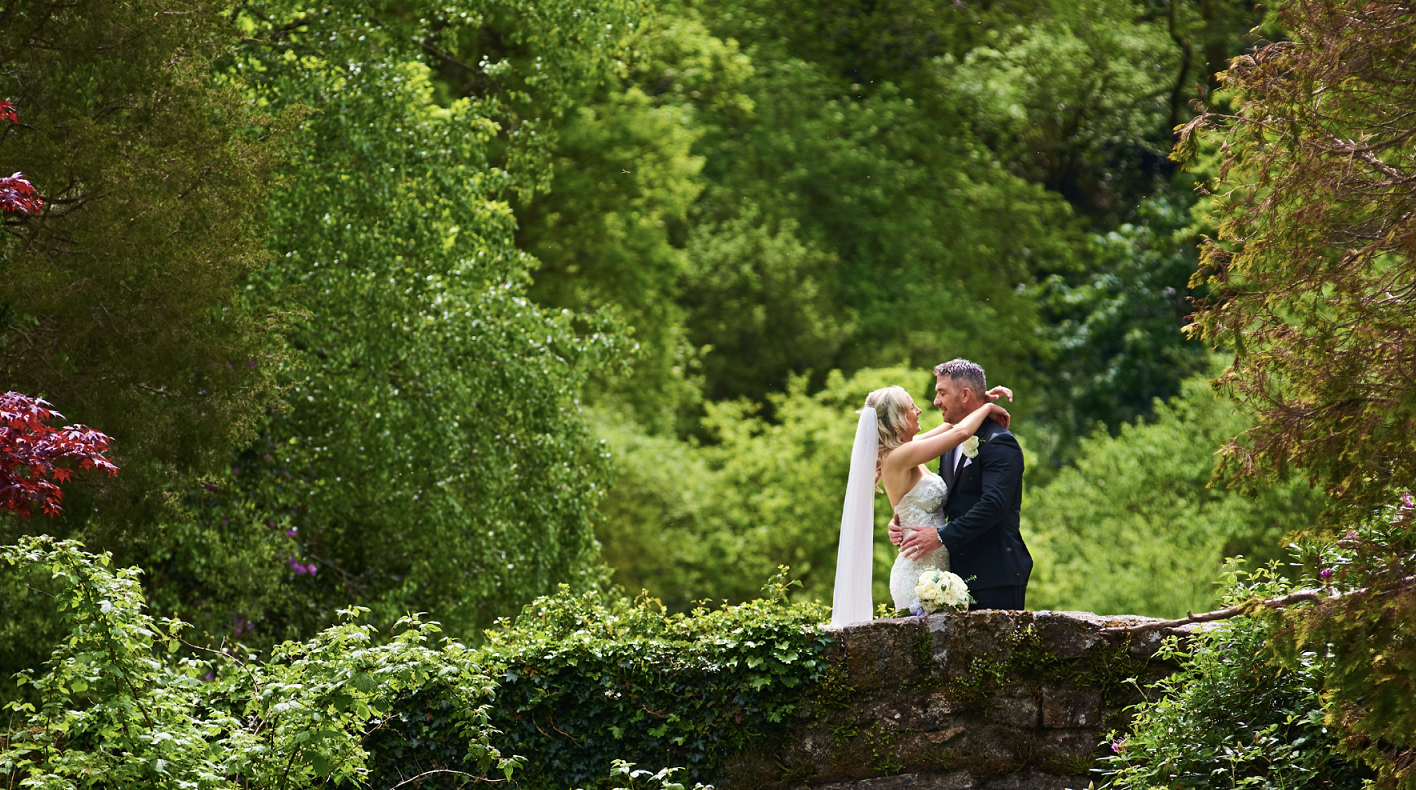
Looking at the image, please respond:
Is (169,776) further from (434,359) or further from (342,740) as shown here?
(434,359)

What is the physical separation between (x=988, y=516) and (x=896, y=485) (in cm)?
A: 52

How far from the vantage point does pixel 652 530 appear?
20.6 meters

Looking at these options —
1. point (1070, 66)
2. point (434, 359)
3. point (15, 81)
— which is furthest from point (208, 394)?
point (1070, 66)

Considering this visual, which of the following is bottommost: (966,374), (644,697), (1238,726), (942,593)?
(1238,726)

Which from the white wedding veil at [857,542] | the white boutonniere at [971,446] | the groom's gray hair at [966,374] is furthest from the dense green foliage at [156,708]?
the groom's gray hair at [966,374]

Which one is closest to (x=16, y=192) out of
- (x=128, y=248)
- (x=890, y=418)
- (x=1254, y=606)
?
(x=128, y=248)

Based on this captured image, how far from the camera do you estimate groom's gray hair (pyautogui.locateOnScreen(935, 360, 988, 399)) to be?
701 cm

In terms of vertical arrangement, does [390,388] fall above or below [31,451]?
above

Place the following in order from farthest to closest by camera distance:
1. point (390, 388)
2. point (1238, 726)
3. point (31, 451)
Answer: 1. point (390, 388)
2. point (31, 451)
3. point (1238, 726)

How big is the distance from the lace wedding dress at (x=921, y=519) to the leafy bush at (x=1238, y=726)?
1.38m

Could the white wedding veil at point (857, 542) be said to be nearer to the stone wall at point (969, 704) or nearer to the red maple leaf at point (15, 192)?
the stone wall at point (969, 704)

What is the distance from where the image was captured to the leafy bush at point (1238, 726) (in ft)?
18.1

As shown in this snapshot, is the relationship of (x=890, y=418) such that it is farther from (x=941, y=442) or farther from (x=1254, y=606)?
(x=1254, y=606)

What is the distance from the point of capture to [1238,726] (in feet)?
18.9
